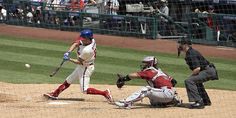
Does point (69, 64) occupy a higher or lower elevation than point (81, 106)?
lower

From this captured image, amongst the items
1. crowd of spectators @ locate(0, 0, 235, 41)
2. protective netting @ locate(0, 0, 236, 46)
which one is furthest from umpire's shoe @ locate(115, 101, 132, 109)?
crowd of spectators @ locate(0, 0, 235, 41)

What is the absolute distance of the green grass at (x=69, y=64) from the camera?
14.6 m

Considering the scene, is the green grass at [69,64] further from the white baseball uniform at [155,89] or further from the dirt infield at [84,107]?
the white baseball uniform at [155,89]

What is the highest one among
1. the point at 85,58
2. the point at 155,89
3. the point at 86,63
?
the point at 85,58

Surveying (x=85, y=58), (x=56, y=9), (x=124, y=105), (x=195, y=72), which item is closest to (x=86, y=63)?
(x=85, y=58)

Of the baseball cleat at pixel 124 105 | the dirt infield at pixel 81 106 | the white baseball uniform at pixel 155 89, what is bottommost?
the dirt infield at pixel 81 106

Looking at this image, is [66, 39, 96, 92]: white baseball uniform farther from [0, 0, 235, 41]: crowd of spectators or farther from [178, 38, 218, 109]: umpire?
[0, 0, 235, 41]: crowd of spectators

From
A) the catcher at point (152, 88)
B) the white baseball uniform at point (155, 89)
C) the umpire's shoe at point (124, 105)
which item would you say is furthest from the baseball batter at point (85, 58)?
the white baseball uniform at point (155, 89)

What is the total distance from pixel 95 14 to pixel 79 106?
14491 mm

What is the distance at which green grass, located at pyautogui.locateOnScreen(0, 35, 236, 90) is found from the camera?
14648mm

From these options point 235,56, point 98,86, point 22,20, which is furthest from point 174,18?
point 98,86

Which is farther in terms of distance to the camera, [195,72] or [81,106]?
[81,106]

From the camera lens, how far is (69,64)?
17.5 metres

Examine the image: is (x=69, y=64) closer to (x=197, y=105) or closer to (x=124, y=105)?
(x=124, y=105)
